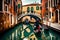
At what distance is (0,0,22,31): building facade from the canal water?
0.08 metres

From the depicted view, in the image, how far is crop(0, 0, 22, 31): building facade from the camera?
245 centimetres

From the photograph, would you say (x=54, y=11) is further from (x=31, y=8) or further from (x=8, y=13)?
(x=8, y=13)

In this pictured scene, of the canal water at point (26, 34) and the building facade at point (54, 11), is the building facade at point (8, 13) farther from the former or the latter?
the building facade at point (54, 11)

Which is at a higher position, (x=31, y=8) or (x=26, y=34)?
(x=31, y=8)

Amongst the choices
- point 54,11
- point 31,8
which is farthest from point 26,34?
point 54,11

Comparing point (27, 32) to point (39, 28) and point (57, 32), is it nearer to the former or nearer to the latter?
point (39, 28)

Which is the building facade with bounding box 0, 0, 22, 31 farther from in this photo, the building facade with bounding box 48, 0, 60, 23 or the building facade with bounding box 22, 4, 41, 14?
the building facade with bounding box 48, 0, 60, 23

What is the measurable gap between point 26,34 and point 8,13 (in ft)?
1.22

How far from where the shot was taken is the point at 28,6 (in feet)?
8.21

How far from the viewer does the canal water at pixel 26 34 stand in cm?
228

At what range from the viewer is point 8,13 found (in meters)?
2.50

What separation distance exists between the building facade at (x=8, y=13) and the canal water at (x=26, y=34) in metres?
0.08

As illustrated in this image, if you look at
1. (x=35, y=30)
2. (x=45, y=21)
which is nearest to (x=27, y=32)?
(x=35, y=30)

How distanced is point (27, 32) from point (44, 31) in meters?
0.21
